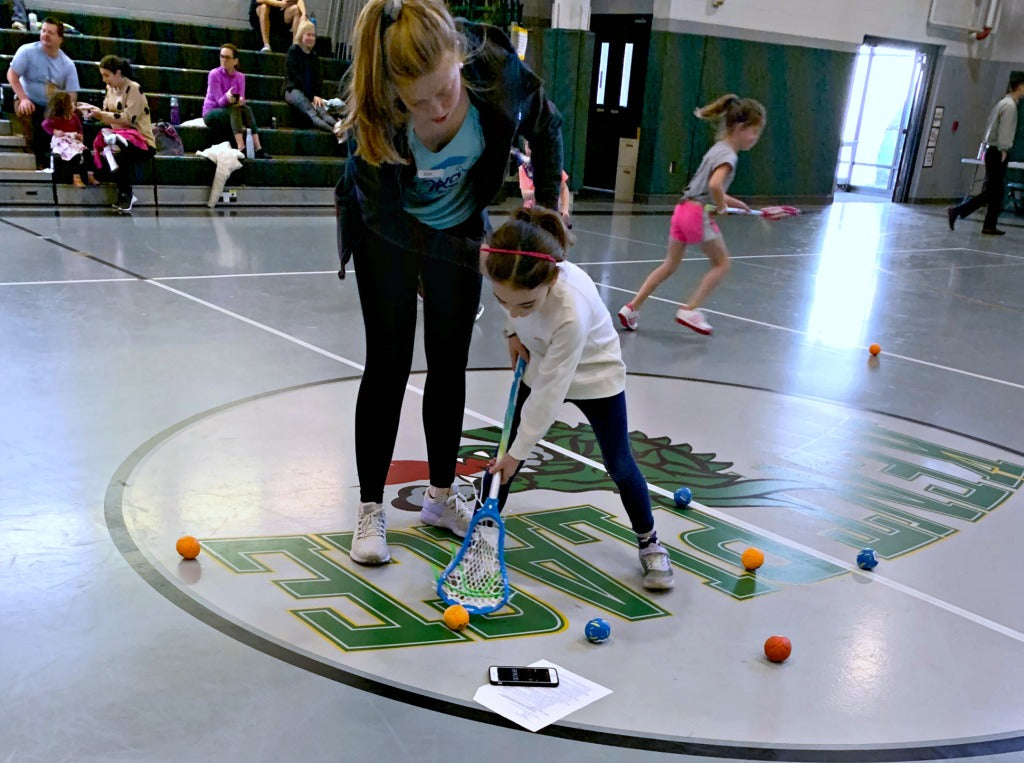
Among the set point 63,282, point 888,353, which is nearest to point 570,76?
point 888,353

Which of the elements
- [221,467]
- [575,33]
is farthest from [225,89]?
[221,467]

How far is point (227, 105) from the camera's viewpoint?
1010 cm

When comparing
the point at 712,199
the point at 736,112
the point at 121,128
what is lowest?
the point at 121,128

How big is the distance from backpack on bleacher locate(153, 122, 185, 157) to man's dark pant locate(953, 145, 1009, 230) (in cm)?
991

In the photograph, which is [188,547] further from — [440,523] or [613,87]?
[613,87]

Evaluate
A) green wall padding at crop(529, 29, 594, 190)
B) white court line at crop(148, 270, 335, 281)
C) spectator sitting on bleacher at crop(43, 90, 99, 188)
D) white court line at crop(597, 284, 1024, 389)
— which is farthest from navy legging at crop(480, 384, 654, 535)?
green wall padding at crop(529, 29, 594, 190)

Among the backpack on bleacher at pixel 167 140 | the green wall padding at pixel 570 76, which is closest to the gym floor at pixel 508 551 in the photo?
the backpack on bleacher at pixel 167 140

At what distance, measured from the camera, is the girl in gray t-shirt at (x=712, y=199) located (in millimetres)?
5535

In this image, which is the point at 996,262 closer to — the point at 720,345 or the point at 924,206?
the point at 720,345

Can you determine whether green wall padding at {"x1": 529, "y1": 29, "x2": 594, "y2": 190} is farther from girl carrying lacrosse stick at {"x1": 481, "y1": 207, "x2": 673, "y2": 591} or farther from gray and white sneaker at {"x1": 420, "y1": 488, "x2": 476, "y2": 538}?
girl carrying lacrosse stick at {"x1": 481, "y1": 207, "x2": 673, "y2": 591}

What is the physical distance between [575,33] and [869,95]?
751 centimetres

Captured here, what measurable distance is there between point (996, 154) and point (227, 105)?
9614 millimetres

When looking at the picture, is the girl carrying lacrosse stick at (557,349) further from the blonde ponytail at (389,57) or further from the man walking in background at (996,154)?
the man walking in background at (996,154)

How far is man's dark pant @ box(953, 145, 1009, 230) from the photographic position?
12164 mm
